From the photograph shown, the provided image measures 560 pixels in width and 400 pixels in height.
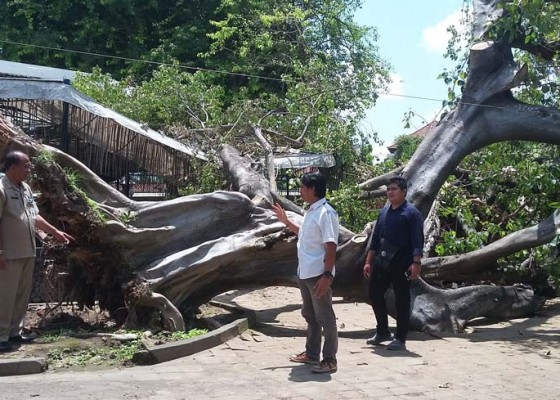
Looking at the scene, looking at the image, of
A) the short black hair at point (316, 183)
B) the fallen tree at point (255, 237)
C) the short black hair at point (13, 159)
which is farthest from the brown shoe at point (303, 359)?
the short black hair at point (13, 159)

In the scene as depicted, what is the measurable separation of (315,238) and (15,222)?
283 centimetres

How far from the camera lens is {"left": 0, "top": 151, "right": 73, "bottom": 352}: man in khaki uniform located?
6.86m

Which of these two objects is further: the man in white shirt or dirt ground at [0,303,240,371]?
dirt ground at [0,303,240,371]

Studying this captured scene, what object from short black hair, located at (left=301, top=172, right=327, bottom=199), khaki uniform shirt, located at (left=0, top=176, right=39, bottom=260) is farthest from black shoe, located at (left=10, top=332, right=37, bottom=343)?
short black hair, located at (left=301, top=172, right=327, bottom=199)

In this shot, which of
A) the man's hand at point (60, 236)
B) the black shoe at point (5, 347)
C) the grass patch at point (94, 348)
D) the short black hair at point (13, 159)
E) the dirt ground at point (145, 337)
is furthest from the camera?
the man's hand at point (60, 236)

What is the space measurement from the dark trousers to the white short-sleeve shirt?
132 cm

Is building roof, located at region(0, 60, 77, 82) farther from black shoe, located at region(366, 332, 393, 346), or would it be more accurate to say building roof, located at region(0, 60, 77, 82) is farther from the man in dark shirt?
black shoe, located at region(366, 332, 393, 346)

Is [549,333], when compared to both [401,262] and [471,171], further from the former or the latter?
[471,171]

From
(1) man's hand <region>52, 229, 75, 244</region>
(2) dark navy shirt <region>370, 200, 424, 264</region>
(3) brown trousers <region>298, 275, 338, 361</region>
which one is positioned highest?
(2) dark navy shirt <region>370, 200, 424, 264</region>

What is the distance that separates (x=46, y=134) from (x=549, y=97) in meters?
9.20

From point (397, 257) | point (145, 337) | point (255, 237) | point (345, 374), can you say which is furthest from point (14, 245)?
point (397, 257)

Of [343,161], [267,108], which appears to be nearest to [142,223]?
[343,161]

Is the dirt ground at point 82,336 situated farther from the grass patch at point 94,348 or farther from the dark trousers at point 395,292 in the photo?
the dark trousers at point 395,292

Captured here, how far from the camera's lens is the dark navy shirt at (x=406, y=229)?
7.16 metres
